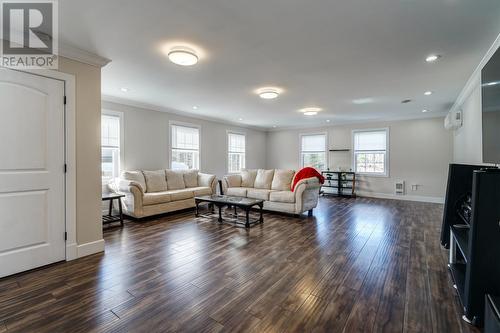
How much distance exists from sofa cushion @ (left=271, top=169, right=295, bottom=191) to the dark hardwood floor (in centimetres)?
199

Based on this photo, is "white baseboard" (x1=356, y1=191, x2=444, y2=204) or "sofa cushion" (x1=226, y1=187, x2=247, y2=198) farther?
"white baseboard" (x1=356, y1=191, x2=444, y2=204)

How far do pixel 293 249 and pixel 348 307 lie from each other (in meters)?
1.28

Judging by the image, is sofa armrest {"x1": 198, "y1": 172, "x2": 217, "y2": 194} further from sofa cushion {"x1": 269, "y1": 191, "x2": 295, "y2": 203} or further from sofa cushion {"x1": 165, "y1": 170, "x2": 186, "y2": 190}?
sofa cushion {"x1": 269, "y1": 191, "x2": 295, "y2": 203}

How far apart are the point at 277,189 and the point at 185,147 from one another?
113 inches

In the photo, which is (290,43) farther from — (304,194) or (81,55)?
(304,194)

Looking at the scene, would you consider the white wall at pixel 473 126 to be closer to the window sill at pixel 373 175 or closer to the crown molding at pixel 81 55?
the window sill at pixel 373 175

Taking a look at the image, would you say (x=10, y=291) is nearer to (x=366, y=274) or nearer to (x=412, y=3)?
(x=366, y=274)

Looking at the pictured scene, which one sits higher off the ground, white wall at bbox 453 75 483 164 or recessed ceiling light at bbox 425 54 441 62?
recessed ceiling light at bbox 425 54 441 62

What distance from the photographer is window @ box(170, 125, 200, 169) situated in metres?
6.44

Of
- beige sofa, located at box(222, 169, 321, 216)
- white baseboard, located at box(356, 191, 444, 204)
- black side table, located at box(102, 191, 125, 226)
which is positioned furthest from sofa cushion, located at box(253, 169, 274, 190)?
white baseboard, located at box(356, 191, 444, 204)

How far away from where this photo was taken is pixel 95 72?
120 inches

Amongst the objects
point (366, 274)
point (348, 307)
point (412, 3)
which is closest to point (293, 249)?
point (366, 274)

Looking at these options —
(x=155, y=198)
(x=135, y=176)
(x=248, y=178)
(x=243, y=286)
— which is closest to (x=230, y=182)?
(x=248, y=178)

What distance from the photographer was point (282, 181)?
229 inches
